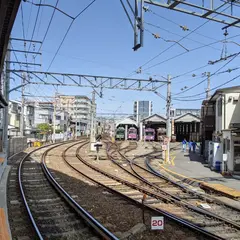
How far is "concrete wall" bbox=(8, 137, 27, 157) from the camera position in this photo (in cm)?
2806

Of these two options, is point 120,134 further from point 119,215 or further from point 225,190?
point 119,215

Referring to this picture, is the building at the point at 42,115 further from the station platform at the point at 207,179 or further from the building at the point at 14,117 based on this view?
the station platform at the point at 207,179

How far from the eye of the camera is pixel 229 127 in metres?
20.6

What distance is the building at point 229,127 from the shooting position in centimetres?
1819

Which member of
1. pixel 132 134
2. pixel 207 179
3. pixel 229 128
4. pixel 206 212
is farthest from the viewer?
pixel 132 134

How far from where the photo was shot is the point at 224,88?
68.4 ft

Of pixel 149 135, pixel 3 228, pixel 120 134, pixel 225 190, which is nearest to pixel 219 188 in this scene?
pixel 225 190

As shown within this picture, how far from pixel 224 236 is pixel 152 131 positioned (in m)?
51.8

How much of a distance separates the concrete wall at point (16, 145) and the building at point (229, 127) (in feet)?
56.8

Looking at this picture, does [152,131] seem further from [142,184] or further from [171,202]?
[171,202]

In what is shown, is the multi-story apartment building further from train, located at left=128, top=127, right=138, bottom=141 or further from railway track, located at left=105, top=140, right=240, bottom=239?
train, located at left=128, top=127, right=138, bottom=141

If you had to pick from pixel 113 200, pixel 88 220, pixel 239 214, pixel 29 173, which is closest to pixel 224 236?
pixel 239 214

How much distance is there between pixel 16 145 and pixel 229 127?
2048 cm

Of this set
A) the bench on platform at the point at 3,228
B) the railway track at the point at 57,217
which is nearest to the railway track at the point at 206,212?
the railway track at the point at 57,217
